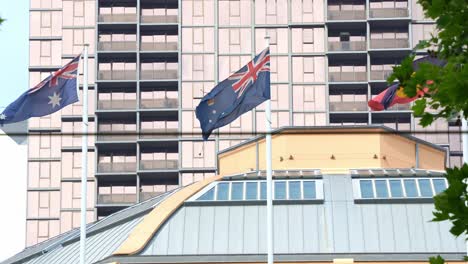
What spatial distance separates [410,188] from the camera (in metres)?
69.7

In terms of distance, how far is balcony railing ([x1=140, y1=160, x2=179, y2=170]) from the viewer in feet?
465

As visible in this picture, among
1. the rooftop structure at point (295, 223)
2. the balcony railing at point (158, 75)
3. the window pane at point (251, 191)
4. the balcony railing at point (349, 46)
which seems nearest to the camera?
the rooftop structure at point (295, 223)

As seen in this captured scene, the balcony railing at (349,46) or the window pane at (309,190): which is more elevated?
the balcony railing at (349,46)

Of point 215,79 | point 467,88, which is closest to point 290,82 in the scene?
point 215,79

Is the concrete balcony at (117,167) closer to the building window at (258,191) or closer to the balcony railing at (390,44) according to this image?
the balcony railing at (390,44)

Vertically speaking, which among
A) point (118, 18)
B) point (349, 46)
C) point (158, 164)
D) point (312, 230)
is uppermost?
point (118, 18)

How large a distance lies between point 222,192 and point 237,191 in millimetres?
711

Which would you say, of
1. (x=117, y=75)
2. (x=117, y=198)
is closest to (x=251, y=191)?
(x=117, y=198)

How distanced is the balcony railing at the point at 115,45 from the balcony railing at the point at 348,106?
66.6 ft

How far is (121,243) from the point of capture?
68.2m

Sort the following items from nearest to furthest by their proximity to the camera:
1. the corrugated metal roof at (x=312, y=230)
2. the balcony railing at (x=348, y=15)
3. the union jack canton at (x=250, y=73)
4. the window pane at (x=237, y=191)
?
the union jack canton at (x=250, y=73) < the corrugated metal roof at (x=312, y=230) < the window pane at (x=237, y=191) < the balcony railing at (x=348, y=15)

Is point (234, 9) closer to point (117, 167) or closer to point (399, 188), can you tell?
point (117, 167)

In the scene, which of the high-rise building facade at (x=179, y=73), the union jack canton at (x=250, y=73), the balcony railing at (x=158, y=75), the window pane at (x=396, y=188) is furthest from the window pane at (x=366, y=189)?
the balcony railing at (x=158, y=75)

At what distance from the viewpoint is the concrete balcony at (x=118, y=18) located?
146 m
